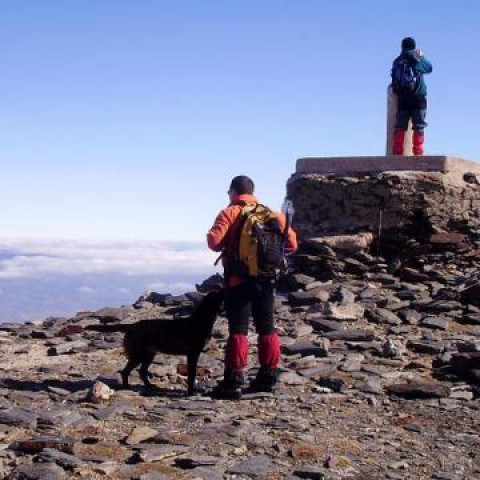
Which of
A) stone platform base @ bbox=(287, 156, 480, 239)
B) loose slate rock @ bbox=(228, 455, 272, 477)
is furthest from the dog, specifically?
stone platform base @ bbox=(287, 156, 480, 239)

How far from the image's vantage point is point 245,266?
25.9 feet

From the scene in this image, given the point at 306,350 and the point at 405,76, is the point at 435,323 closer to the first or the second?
the point at 306,350

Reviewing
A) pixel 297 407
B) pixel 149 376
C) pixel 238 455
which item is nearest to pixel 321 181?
pixel 149 376

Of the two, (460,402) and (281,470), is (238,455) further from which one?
(460,402)

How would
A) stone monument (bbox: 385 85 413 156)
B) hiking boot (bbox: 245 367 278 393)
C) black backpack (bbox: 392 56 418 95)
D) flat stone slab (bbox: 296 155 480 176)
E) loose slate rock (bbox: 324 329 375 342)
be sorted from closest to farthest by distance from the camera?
1. hiking boot (bbox: 245 367 278 393)
2. loose slate rock (bbox: 324 329 375 342)
3. flat stone slab (bbox: 296 155 480 176)
4. black backpack (bbox: 392 56 418 95)
5. stone monument (bbox: 385 85 413 156)

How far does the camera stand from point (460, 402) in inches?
321

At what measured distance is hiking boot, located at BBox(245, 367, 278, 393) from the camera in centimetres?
818

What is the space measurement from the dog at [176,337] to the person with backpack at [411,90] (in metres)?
7.96

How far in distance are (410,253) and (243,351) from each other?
23.8 feet

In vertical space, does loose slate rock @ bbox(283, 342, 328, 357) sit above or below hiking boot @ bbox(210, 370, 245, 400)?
above

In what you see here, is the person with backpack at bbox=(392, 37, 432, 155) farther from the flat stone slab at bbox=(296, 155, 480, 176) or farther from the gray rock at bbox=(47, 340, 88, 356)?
the gray rock at bbox=(47, 340, 88, 356)

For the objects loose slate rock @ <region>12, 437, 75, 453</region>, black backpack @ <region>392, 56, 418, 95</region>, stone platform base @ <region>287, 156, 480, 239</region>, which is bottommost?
loose slate rock @ <region>12, 437, 75, 453</region>

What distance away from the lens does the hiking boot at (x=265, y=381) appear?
26.8ft

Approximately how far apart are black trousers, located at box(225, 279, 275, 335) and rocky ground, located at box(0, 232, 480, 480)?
716mm
